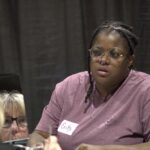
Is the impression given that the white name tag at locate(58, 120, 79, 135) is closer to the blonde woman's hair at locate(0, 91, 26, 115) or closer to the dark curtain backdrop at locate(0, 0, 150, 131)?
the blonde woman's hair at locate(0, 91, 26, 115)

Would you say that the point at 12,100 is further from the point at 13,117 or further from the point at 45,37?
the point at 45,37

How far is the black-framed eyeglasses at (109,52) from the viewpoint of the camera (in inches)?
70.1

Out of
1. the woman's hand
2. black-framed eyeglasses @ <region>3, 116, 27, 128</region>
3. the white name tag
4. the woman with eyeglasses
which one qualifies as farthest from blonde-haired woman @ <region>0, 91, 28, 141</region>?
the woman's hand

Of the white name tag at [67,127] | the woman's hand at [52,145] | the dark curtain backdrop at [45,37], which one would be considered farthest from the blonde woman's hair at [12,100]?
the woman's hand at [52,145]

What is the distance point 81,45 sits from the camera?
2.80m

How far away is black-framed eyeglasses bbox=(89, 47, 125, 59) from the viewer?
5.84 feet

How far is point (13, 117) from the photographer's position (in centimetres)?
227

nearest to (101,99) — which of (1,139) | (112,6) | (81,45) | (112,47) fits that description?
(112,47)

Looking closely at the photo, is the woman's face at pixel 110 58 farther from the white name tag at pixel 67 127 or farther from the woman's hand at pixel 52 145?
the woman's hand at pixel 52 145

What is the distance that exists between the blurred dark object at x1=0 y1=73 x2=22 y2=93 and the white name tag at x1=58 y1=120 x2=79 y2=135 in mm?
551

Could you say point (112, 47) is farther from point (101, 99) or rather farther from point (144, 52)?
point (144, 52)

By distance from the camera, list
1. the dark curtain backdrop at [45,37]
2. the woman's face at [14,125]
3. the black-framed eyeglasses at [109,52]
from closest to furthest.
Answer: the black-framed eyeglasses at [109,52] → the woman's face at [14,125] → the dark curtain backdrop at [45,37]

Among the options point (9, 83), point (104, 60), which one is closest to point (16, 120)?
point (9, 83)

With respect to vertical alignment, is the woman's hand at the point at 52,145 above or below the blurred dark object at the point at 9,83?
below
